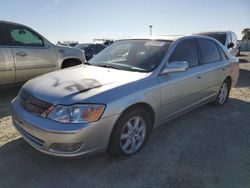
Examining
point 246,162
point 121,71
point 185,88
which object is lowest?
point 246,162

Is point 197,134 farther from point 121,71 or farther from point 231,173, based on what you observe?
point 121,71

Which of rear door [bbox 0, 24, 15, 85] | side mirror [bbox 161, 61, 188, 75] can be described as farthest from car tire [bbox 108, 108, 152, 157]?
rear door [bbox 0, 24, 15, 85]

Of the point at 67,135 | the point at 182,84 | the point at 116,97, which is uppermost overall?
the point at 116,97

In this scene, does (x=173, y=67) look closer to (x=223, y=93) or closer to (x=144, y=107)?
(x=144, y=107)

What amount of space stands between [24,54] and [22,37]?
1.42ft

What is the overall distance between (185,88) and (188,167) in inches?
54.9

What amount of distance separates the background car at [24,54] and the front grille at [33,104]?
2583 mm

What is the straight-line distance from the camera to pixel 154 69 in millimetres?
3631

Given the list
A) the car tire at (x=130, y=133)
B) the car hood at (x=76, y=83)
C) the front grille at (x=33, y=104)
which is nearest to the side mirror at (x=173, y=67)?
the car hood at (x=76, y=83)

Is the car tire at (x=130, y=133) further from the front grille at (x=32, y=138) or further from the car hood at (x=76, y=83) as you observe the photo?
the front grille at (x=32, y=138)

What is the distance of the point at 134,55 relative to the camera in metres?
4.10

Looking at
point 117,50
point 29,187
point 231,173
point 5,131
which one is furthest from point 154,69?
point 5,131

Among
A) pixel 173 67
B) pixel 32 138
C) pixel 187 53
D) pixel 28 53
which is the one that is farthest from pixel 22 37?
pixel 173 67

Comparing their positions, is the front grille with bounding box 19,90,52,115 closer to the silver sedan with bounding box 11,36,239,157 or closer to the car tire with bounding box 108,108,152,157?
the silver sedan with bounding box 11,36,239,157
